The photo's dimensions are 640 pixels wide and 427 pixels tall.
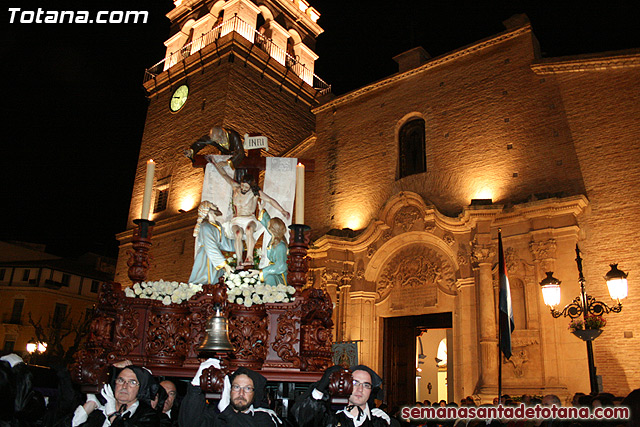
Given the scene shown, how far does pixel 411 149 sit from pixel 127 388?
14788mm

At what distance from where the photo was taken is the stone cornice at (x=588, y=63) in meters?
13.8

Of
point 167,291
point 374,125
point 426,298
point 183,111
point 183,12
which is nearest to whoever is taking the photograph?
Result: point 167,291

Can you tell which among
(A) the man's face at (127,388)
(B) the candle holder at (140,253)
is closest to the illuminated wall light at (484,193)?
(B) the candle holder at (140,253)

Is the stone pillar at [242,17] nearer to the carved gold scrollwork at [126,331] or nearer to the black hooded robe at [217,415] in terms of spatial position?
the carved gold scrollwork at [126,331]

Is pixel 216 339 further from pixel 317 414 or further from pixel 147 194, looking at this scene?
pixel 147 194

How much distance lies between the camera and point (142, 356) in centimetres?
511

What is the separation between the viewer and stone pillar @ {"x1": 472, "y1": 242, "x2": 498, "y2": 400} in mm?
12086

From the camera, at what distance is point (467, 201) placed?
49.8ft

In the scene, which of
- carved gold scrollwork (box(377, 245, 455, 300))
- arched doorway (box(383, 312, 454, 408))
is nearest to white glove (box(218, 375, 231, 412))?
carved gold scrollwork (box(377, 245, 455, 300))

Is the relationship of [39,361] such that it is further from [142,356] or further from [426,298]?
[142,356]

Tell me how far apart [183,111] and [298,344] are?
19775 mm

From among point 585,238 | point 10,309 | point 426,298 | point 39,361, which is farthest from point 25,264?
point 585,238

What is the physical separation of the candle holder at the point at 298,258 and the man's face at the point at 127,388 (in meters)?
1.98

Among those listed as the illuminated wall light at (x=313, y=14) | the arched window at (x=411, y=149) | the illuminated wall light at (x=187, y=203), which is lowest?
the illuminated wall light at (x=187, y=203)
